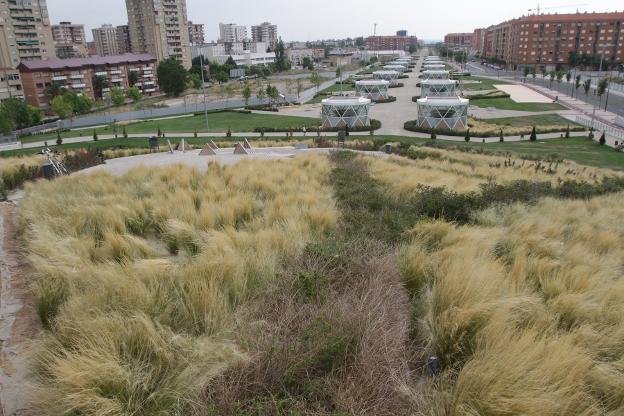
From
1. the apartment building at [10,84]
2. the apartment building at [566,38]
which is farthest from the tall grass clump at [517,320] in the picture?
the apartment building at [566,38]

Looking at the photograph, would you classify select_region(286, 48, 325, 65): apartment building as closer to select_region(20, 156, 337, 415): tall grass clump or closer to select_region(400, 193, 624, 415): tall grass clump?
select_region(20, 156, 337, 415): tall grass clump

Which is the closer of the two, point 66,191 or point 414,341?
point 414,341

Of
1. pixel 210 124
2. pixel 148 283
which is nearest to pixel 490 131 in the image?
pixel 210 124

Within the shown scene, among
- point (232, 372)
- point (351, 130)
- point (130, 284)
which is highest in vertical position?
point (130, 284)

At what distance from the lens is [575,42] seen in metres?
114

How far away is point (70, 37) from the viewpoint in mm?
150875

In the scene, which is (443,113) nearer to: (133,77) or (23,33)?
(133,77)

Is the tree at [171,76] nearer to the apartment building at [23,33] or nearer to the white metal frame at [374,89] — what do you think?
the apartment building at [23,33]

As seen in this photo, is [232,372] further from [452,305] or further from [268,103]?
[268,103]

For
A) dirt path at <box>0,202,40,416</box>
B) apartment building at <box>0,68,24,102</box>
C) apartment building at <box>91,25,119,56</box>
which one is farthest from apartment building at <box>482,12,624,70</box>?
apartment building at <box>91,25,119,56</box>

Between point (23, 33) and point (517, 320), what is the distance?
107m

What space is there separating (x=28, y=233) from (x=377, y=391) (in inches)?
222

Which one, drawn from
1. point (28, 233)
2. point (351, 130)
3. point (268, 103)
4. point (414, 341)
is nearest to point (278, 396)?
point (414, 341)

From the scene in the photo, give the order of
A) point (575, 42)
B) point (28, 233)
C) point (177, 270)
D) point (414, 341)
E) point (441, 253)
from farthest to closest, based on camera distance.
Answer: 1. point (575, 42)
2. point (28, 233)
3. point (441, 253)
4. point (177, 270)
5. point (414, 341)
